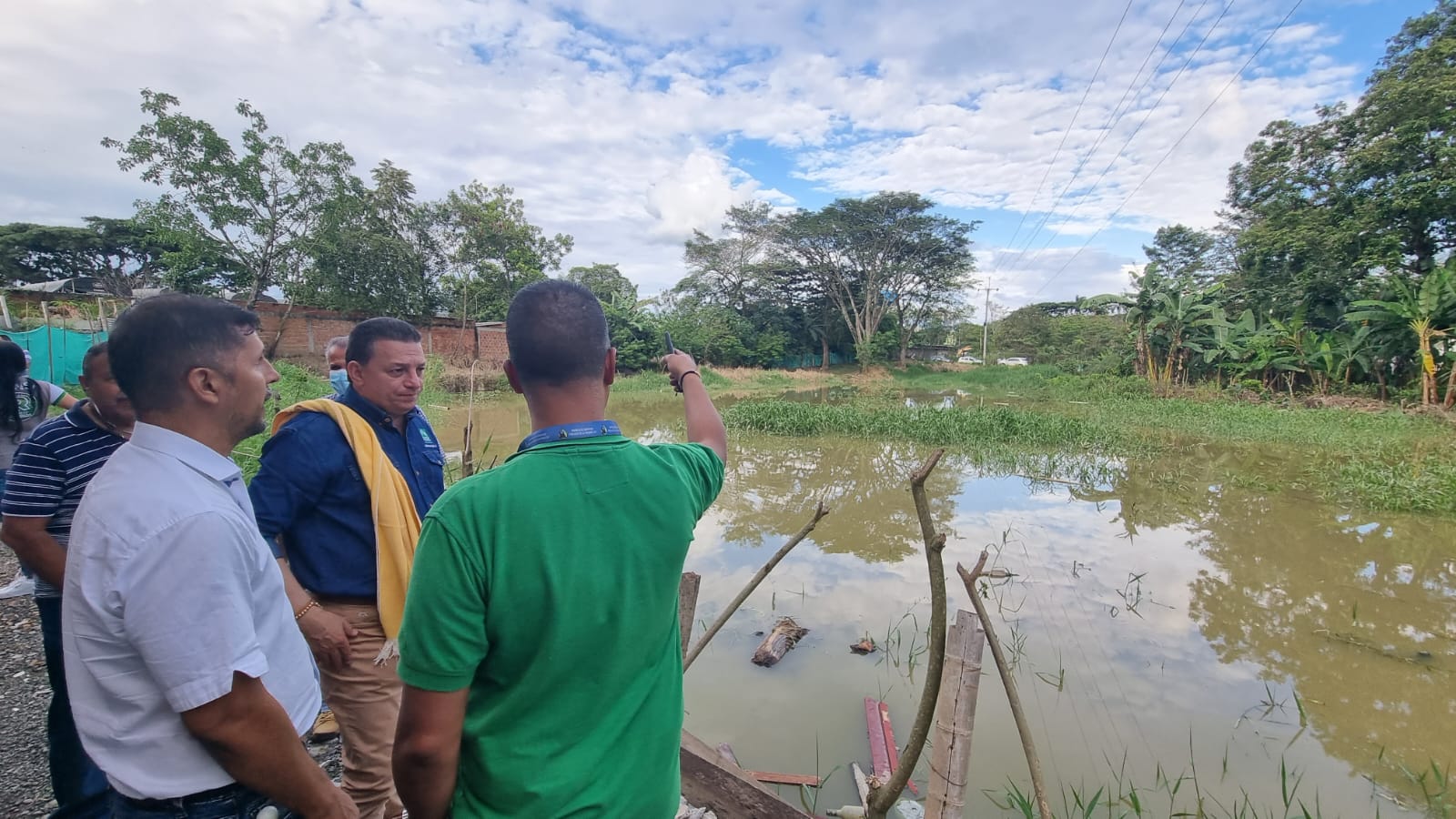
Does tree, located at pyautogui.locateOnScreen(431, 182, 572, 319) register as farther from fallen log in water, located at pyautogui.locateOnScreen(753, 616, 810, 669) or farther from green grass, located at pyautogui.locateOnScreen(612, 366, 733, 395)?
fallen log in water, located at pyautogui.locateOnScreen(753, 616, 810, 669)

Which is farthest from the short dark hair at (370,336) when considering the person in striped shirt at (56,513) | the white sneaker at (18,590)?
the white sneaker at (18,590)

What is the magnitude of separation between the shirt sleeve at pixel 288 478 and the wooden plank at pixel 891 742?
2.97m

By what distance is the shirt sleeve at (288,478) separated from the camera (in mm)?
1967

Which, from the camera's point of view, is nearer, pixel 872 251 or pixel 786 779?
pixel 786 779

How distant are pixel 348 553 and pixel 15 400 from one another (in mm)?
3161

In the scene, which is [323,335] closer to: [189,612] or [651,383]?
[651,383]

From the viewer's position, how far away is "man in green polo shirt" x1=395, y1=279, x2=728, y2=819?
97 centimetres

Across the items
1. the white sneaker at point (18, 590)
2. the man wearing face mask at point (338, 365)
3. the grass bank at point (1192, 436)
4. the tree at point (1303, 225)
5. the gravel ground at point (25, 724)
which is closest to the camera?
the gravel ground at point (25, 724)

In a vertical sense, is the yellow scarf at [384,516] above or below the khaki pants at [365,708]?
above

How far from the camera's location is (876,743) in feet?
11.5

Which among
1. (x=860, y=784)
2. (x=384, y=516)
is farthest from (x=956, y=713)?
(x=384, y=516)

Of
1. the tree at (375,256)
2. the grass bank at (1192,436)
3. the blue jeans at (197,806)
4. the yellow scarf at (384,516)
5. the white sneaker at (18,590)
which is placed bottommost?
the white sneaker at (18,590)

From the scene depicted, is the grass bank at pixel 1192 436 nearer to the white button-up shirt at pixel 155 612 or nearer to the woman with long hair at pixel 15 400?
the white button-up shirt at pixel 155 612

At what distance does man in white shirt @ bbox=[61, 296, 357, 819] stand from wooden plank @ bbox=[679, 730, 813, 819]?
4.92 ft
